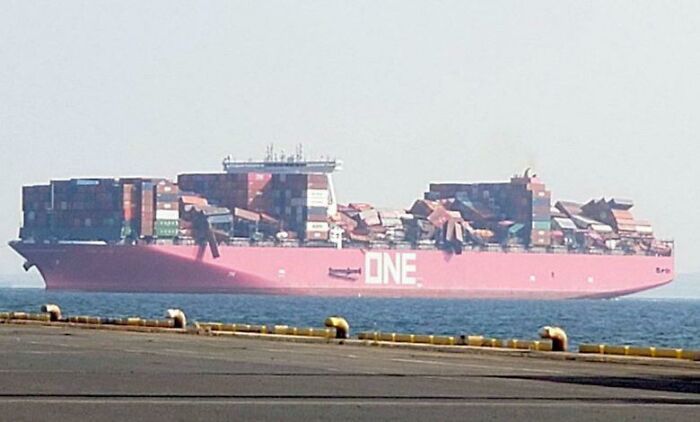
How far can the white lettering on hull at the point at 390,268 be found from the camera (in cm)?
12912

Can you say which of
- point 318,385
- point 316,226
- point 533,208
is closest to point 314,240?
point 316,226

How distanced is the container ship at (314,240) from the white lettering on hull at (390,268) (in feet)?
0.48

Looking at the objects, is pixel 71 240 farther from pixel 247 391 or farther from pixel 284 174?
pixel 247 391

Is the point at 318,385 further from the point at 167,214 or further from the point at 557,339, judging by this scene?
the point at 167,214

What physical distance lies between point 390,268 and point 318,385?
11428 cm

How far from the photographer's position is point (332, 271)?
125625 millimetres

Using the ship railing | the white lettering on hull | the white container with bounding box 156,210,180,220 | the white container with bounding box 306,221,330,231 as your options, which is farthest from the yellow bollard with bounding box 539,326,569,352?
the white container with bounding box 306,221,330,231

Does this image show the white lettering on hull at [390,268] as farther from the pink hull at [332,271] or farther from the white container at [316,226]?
the white container at [316,226]

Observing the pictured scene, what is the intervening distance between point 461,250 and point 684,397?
119686 mm

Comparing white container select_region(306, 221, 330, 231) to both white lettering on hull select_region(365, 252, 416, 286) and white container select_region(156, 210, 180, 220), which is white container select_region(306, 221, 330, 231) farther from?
white container select_region(156, 210, 180, 220)

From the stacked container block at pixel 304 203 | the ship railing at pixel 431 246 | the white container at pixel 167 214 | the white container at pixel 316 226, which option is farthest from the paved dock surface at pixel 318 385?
the stacked container block at pixel 304 203

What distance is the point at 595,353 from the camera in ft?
80.4

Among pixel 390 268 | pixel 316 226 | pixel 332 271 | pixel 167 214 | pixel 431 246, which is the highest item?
pixel 167 214

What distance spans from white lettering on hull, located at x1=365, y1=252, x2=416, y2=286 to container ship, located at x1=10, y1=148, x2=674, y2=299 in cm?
15
